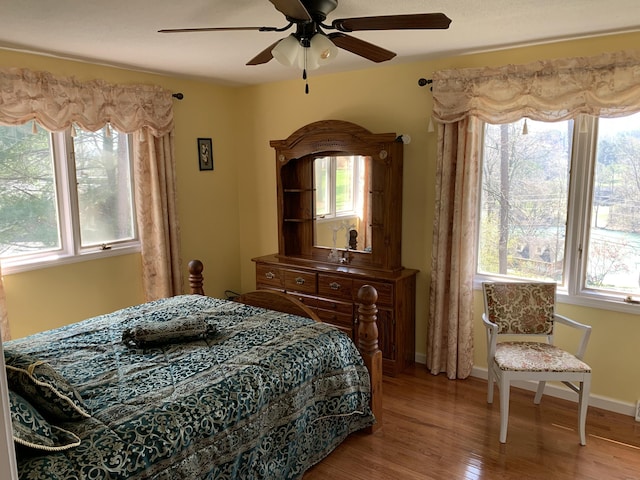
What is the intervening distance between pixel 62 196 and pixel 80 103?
731mm

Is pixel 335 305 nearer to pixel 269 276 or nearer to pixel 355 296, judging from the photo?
pixel 355 296

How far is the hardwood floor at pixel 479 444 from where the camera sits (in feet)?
8.46

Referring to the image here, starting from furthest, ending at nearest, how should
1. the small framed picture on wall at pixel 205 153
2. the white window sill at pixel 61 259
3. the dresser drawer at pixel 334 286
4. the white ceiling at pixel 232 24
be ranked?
the small framed picture on wall at pixel 205 153 → the dresser drawer at pixel 334 286 → the white window sill at pixel 61 259 → the white ceiling at pixel 232 24

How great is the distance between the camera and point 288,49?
217cm

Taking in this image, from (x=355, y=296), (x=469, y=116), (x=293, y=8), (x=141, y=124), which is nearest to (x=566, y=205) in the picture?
(x=469, y=116)

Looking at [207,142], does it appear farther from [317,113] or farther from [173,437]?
[173,437]

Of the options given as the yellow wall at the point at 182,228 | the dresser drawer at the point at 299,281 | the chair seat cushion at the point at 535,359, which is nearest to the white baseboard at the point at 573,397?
the chair seat cushion at the point at 535,359

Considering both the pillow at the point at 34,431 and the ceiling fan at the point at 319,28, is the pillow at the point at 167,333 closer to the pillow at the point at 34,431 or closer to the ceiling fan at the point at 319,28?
the pillow at the point at 34,431

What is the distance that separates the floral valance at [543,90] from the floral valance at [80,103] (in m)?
2.37

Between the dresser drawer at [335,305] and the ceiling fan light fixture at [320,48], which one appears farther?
the dresser drawer at [335,305]

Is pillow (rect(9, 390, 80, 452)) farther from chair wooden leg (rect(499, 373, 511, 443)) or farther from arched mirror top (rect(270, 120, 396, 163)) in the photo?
arched mirror top (rect(270, 120, 396, 163))

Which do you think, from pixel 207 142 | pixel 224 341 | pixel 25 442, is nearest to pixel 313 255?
pixel 207 142

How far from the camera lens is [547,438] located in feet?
9.53

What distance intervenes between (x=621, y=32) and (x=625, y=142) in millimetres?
688
